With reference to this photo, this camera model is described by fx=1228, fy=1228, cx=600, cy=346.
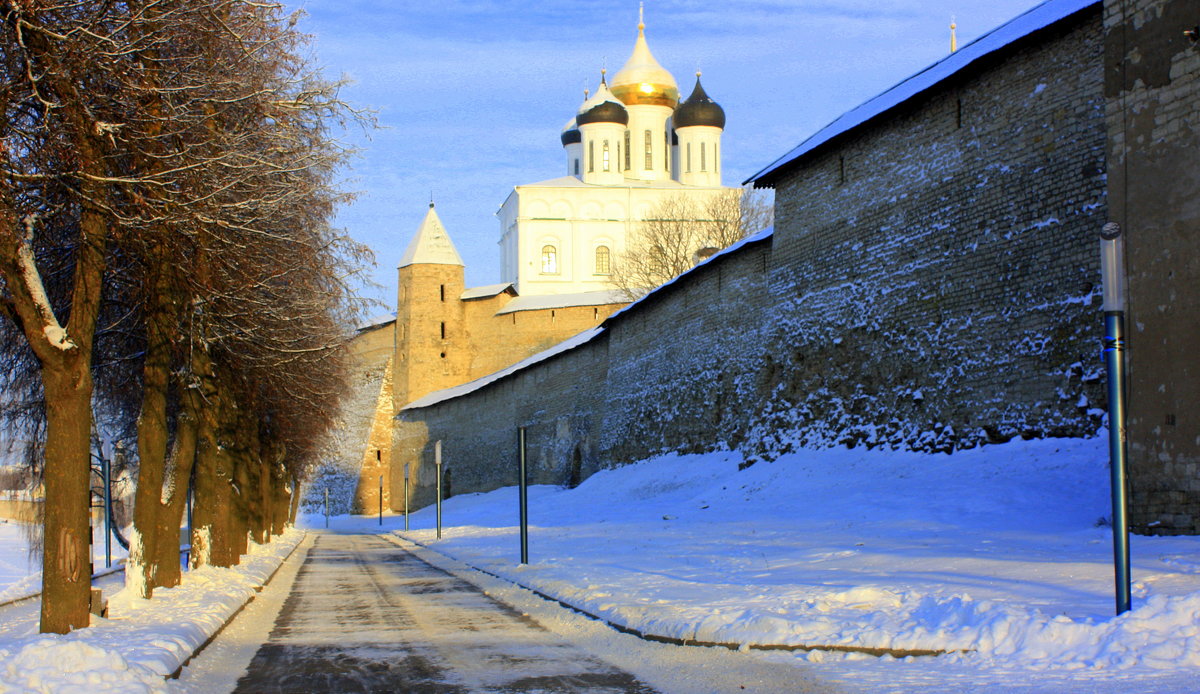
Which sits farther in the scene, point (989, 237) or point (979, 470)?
point (989, 237)

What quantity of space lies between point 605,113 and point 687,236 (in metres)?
21.7

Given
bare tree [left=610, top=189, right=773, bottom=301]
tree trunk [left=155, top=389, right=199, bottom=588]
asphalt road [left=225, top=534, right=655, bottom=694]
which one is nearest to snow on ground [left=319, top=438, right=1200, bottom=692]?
asphalt road [left=225, top=534, right=655, bottom=694]

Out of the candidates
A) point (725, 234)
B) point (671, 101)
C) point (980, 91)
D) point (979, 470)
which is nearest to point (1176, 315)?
point (979, 470)

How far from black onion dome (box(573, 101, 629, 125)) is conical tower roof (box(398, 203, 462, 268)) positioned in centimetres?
1486

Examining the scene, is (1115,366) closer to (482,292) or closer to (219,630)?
(219,630)

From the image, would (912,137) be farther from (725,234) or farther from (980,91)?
(725,234)

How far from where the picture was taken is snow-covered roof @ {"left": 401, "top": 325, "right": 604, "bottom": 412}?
4362 centimetres

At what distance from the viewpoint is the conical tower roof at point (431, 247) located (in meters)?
66.2

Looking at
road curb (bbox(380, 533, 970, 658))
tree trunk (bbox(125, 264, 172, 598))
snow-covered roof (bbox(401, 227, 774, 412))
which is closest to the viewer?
road curb (bbox(380, 533, 970, 658))

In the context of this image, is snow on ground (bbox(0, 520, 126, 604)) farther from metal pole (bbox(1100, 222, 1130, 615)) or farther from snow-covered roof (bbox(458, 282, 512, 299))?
snow-covered roof (bbox(458, 282, 512, 299))

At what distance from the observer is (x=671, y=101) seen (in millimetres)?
81688

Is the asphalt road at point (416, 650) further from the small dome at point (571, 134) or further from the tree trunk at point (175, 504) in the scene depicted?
the small dome at point (571, 134)

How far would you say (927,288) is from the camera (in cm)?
2036

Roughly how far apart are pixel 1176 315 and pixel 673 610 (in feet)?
21.4
